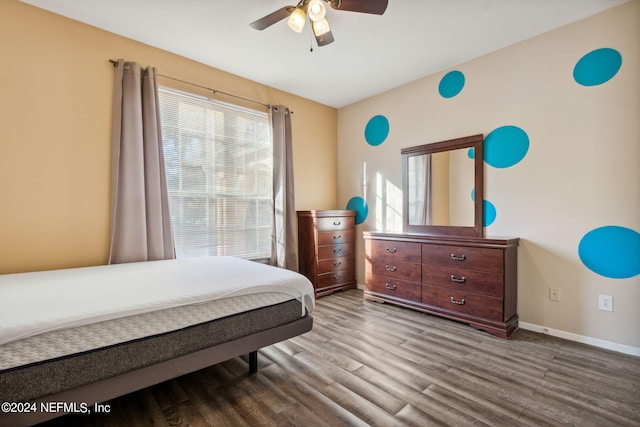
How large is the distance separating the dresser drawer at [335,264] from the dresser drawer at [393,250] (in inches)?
19.4

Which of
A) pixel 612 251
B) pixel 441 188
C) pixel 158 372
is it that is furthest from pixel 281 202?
pixel 612 251

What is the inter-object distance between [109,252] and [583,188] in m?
3.94

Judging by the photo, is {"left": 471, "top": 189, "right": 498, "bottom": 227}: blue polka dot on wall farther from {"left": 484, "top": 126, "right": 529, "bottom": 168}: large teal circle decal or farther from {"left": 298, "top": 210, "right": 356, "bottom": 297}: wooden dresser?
{"left": 298, "top": 210, "right": 356, "bottom": 297}: wooden dresser

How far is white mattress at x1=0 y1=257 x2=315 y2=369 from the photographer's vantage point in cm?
119

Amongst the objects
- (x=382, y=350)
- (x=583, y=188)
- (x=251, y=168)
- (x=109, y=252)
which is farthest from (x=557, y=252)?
(x=109, y=252)

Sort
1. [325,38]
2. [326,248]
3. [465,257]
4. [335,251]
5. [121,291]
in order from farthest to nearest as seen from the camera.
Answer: [335,251]
[326,248]
[465,257]
[325,38]
[121,291]

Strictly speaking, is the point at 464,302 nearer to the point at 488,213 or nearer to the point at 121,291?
the point at 488,213

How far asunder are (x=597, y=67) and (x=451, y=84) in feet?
3.78

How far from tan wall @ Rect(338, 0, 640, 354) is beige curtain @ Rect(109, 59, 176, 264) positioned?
2923 millimetres

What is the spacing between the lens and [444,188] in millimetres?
3109

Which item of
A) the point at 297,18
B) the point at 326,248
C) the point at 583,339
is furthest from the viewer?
the point at 326,248

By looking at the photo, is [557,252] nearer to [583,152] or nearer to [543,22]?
[583,152]

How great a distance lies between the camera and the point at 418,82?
3381mm

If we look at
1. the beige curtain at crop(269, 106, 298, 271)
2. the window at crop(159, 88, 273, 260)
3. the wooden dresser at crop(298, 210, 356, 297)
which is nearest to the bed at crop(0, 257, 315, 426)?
the window at crop(159, 88, 273, 260)
